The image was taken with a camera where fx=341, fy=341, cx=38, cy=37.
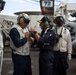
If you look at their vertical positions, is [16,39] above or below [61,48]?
above

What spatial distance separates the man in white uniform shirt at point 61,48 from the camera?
8.09 m

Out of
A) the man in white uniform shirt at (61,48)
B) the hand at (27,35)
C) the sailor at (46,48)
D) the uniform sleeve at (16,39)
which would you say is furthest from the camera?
the man in white uniform shirt at (61,48)

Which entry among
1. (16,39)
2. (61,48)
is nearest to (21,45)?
(16,39)

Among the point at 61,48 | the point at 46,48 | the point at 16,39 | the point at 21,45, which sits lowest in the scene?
the point at 61,48

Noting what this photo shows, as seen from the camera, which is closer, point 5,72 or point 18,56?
point 18,56

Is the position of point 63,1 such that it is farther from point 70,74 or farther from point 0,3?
point 0,3

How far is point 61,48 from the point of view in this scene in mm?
8094

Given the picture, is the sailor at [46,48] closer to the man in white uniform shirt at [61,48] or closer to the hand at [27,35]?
the hand at [27,35]

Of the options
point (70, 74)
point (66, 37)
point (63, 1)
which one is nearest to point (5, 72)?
point (70, 74)

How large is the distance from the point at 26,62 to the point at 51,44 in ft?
2.20

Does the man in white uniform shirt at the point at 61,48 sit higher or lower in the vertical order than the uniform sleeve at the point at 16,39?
lower

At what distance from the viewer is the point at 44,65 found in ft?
23.5

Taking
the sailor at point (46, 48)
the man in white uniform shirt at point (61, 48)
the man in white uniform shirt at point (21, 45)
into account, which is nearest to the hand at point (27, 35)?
the man in white uniform shirt at point (21, 45)

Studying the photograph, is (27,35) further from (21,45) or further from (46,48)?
(46,48)
